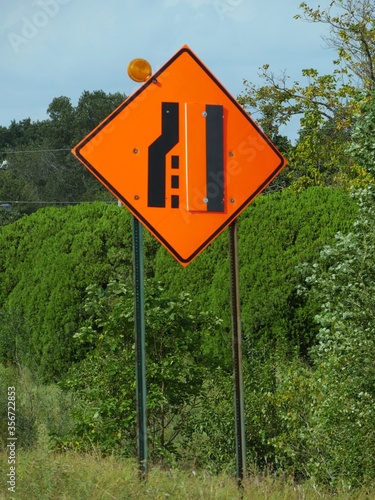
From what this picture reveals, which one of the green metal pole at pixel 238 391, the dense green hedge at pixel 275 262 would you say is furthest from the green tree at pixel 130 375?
the green metal pole at pixel 238 391

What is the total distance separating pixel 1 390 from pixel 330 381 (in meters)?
4.31

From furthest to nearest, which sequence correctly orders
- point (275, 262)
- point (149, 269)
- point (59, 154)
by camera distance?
point (59, 154), point (149, 269), point (275, 262)

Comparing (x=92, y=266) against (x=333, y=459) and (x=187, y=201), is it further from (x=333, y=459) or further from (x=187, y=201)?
(x=187, y=201)

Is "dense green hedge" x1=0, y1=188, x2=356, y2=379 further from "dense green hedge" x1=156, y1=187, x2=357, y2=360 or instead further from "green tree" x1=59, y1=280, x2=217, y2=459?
"green tree" x1=59, y1=280, x2=217, y2=459

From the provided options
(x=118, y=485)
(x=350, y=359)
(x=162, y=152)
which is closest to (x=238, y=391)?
(x=118, y=485)

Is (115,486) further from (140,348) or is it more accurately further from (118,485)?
(140,348)

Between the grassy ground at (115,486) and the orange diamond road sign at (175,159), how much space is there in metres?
1.24

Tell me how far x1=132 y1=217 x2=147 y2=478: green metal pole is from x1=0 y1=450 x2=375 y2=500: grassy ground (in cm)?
19

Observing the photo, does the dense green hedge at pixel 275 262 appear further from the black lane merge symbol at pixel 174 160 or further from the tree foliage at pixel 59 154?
the tree foliage at pixel 59 154

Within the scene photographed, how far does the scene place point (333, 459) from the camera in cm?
648

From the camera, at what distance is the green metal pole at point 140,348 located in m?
4.74

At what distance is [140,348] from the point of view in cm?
477

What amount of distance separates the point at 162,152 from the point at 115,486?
1846 mm

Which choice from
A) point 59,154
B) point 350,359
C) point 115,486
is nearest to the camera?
point 115,486
